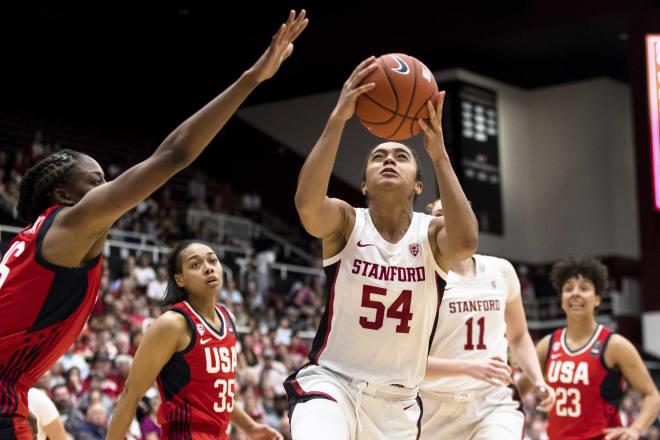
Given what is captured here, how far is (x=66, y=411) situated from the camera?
7.96 m

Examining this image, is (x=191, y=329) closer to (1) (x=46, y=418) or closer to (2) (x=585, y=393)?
(1) (x=46, y=418)

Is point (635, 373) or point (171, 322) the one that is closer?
point (171, 322)

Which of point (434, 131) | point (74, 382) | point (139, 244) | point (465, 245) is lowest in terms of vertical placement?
point (74, 382)

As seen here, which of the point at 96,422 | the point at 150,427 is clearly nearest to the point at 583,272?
the point at 150,427

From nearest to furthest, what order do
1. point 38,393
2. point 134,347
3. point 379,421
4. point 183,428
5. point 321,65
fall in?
point 379,421 → point 183,428 → point 38,393 → point 134,347 → point 321,65

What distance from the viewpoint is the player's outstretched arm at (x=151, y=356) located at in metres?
4.49

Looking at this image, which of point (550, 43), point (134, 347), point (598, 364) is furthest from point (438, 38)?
point (598, 364)

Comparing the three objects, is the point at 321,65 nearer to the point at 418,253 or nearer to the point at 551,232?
the point at 551,232

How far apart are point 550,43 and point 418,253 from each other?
16.7 meters

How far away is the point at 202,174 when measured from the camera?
22.5 meters

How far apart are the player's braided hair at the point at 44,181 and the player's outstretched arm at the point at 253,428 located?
182 cm

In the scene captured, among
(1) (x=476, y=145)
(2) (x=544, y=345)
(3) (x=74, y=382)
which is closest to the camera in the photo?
(2) (x=544, y=345)

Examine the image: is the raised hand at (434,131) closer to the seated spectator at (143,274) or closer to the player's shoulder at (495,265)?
the player's shoulder at (495,265)

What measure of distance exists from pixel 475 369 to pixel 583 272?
266 cm
